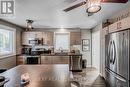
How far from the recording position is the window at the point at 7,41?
6414 mm

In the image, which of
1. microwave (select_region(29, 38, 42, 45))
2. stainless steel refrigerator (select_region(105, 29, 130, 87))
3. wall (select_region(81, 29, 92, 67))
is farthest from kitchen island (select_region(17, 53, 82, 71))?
stainless steel refrigerator (select_region(105, 29, 130, 87))

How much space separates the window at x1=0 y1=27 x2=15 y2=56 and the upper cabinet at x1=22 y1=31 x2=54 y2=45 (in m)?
1.37

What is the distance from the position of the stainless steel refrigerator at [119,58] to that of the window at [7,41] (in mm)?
4053

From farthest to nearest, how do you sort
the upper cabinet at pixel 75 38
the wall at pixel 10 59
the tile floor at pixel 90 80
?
the upper cabinet at pixel 75 38 < the wall at pixel 10 59 < the tile floor at pixel 90 80

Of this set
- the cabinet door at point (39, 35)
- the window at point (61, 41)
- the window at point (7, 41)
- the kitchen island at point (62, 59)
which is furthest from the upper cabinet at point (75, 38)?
the window at point (7, 41)

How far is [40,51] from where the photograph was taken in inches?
342

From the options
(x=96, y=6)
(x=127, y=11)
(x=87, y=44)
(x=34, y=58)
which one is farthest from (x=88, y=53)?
(x=96, y=6)

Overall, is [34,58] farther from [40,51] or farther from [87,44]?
[87,44]

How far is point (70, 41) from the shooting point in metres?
8.81

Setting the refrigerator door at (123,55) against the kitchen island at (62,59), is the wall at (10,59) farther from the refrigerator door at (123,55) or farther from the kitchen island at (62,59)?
the refrigerator door at (123,55)

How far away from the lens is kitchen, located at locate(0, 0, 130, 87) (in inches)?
143

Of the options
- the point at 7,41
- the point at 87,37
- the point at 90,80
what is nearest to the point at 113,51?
the point at 90,80

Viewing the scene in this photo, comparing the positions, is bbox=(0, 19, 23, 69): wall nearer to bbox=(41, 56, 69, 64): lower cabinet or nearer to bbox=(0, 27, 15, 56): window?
bbox=(0, 27, 15, 56): window

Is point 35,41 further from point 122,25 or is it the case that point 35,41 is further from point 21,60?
point 122,25
